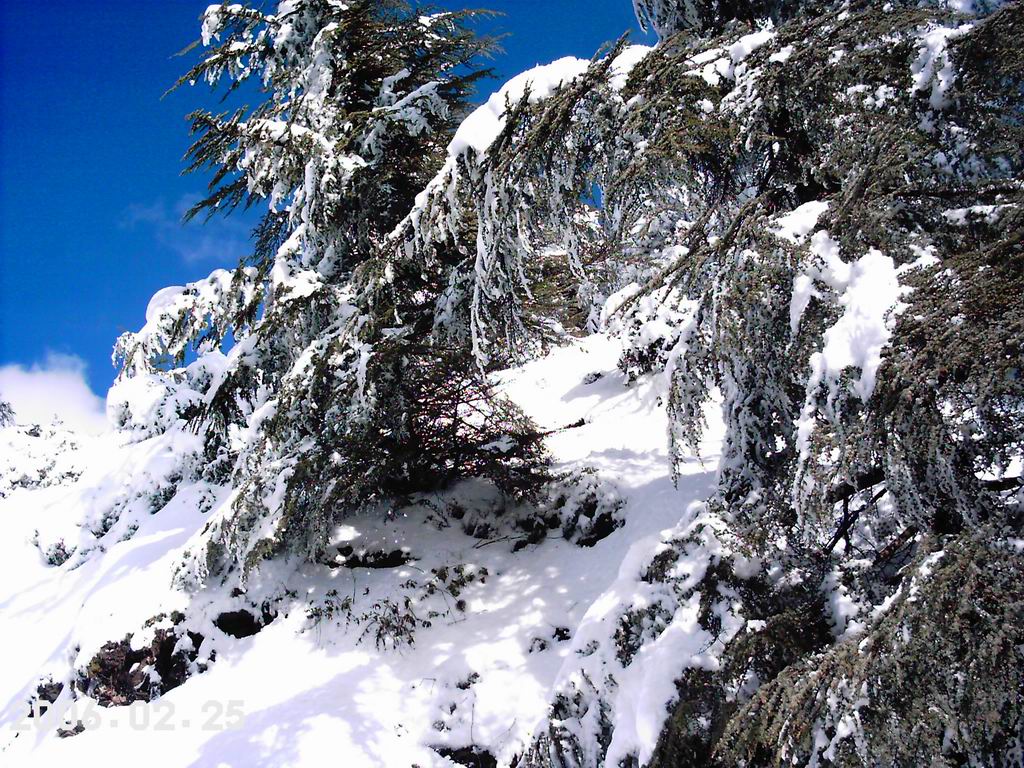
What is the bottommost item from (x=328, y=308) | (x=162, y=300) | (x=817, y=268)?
(x=817, y=268)

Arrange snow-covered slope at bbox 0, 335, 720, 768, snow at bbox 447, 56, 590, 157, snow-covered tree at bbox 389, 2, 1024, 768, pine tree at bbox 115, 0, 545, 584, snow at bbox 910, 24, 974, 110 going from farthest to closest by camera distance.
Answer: pine tree at bbox 115, 0, 545, 584, snow-covered slope at bbox 0, 335, 720, 768, snow at bbox 447, 56, 590, 157, snow at bbox 910, 24, 974, 110, snow-covered tree at bbox 389, 2, 1024, 768

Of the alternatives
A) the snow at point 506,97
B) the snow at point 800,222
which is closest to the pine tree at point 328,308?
the snow at point 506,97

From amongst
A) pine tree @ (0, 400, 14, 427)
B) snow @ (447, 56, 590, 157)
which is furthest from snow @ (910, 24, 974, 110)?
pine tree @ (0, 400, 14, 427)

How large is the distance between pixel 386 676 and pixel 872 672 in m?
4.61

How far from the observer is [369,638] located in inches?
237

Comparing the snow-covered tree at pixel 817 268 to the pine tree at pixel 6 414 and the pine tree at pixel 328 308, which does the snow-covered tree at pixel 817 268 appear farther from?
the pine tree at pixel 6 414

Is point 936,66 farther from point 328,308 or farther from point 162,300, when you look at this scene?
point 162,300

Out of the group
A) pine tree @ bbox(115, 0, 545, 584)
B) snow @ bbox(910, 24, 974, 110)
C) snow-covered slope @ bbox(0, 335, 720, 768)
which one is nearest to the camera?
snow @ bbox(910, 24, 974, 110)

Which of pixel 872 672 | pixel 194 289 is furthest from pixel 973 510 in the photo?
pixel 194 289

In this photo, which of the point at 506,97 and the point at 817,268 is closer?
the point at 817,268

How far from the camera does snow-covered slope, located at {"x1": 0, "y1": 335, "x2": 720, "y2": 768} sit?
15.9ft

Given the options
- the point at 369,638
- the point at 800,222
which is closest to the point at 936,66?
the point at 800,222

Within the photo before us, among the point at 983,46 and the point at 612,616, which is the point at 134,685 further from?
the point at 983,46

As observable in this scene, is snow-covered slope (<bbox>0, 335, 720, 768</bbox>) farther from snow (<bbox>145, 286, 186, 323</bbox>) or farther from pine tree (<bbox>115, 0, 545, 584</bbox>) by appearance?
snow (<bbox>145, 286, 186, 323</bbox>)
